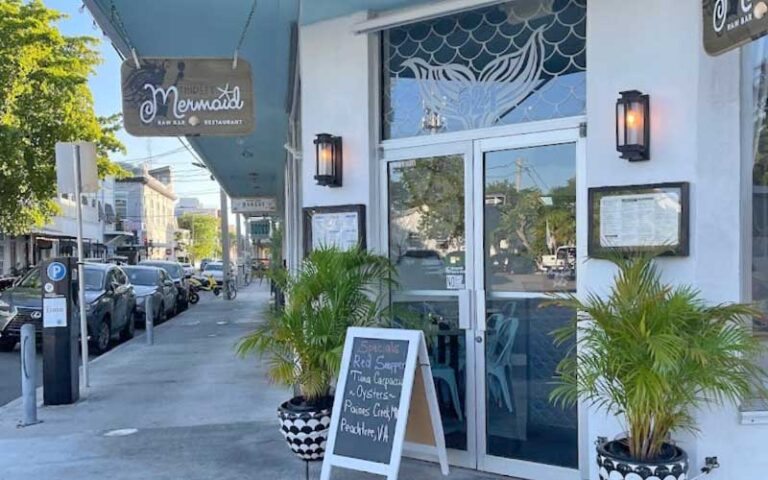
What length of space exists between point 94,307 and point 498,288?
857 centimetres

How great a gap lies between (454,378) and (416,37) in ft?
8.24

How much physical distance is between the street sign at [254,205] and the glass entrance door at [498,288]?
16172 millimetres

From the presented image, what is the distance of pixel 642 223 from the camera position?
155 inches

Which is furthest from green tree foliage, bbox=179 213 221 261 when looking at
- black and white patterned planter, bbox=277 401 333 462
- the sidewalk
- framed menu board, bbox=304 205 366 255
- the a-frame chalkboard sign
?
the a-frame chalkboard sign

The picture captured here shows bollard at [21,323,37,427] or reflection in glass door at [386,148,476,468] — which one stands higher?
reflection in glass door at [386,148,476,468]

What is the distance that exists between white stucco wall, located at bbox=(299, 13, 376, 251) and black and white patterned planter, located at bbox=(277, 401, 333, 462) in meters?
1.38

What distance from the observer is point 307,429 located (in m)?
4.54

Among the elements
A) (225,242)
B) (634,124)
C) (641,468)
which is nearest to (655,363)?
(641,468)

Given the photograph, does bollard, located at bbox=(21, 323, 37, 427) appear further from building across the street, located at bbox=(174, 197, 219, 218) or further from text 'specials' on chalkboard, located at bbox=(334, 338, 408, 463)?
building across the street, located at bbox=(174, 197, 219, 218)

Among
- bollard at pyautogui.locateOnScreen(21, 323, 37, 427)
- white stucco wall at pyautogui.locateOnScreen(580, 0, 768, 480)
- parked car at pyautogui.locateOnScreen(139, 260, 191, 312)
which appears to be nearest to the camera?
white stucco wall at pyautogui.locateOnScreen(580, 0, 768, 480)

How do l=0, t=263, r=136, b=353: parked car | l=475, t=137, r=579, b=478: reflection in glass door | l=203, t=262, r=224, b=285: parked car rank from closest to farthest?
l=475, t=137, r=579, b=478: reflection in glass door < l=0, t=263, r=136, b=353: parked car < l=203, t=262, r=224, b=285: parked car

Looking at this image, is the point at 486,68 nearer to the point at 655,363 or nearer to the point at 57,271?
the point at 655,363

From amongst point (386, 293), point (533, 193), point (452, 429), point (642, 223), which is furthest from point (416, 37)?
point (452, 429)

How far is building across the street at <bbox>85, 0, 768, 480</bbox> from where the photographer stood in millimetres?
3834
